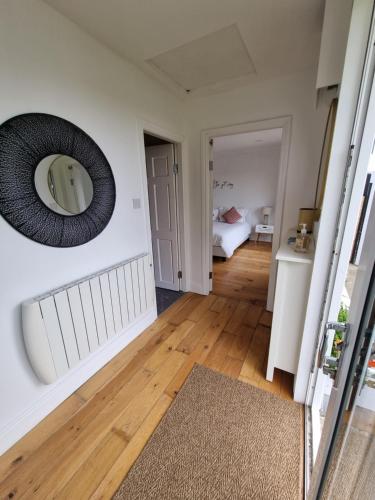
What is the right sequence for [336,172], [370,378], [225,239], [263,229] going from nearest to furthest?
[370,378], [336,172], [225,239], [263,229]

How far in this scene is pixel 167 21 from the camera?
51.6 inches

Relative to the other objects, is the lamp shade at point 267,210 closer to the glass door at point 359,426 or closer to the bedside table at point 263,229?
the bedside table at point 263,229

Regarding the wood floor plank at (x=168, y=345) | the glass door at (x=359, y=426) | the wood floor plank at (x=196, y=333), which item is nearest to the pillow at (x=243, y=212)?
the wood floor plank at (x=196, y=333)

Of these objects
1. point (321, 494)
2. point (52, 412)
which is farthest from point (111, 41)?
point (52, 412)

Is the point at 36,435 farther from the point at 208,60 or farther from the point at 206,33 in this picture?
the point at 208,60

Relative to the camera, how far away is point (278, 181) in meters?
2.08

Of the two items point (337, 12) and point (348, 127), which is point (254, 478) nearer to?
point (348, 127)

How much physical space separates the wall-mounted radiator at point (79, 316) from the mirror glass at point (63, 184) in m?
0.52

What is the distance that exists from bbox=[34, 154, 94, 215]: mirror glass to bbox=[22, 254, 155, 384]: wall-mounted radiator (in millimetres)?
517

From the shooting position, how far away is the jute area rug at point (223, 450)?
3.31ft

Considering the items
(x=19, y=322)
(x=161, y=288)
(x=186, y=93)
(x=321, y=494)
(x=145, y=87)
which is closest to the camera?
(x=321, y=494)

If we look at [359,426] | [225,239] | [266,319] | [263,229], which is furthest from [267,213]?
[359,426]

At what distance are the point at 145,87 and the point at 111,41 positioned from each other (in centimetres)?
44

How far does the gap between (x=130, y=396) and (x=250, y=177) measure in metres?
5.39
